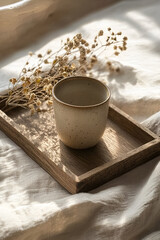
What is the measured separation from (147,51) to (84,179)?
53 cm

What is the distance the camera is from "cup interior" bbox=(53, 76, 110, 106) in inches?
34.5

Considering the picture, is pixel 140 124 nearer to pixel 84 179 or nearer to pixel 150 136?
pixel 150 136

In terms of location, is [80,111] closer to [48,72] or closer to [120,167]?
[120,167]

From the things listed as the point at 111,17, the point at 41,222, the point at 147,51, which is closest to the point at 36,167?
the point at 41,222

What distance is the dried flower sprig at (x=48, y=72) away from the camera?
0.93 metres

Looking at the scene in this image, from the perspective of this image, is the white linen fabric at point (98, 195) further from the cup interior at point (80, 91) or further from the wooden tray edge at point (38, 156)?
the cup interior at point (80, 91)

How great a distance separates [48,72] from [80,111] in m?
0.27

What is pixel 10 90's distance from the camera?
0.98 meters

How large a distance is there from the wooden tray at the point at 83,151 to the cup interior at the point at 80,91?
7cm

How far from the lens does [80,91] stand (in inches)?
35.2

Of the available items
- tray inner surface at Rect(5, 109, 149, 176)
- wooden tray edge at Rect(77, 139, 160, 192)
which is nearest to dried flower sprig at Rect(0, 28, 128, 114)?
tray inner surface at Rect(5, 109, 149, 176)

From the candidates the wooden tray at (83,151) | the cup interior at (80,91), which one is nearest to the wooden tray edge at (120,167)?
the wooden tray at (83,151)

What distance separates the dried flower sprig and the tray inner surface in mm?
27

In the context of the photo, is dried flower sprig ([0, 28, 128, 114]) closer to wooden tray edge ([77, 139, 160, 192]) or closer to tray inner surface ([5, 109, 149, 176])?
tray inner surface ([5, 109, 149, 176])
